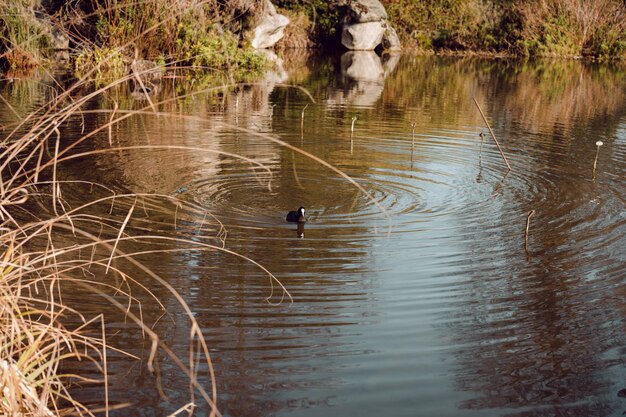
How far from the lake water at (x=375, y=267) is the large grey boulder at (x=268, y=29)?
14043 mm

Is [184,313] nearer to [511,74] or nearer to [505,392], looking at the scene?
[505,392]

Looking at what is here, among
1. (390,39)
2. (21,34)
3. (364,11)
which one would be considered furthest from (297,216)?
(390,39)

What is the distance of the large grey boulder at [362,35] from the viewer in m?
29.1

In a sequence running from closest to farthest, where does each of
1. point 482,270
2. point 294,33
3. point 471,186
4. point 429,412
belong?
point 429,412 → point 482,270 → point 471,186 → point 294,33

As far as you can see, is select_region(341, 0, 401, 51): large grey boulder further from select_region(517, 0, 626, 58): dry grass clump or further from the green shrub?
the green shrub

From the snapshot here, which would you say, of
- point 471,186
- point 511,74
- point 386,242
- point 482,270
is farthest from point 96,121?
point 511,74

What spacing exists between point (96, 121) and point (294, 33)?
61.8 ft

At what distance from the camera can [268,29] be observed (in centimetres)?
2575

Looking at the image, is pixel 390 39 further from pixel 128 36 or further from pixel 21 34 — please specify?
pixel 21 34

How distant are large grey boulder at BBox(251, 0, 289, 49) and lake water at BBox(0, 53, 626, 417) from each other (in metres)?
14.0

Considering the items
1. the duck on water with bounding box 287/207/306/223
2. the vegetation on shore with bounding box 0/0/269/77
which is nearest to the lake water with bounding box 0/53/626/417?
the duck on water with bounding box 287/207/306/223

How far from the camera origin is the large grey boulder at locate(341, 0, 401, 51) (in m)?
29.0

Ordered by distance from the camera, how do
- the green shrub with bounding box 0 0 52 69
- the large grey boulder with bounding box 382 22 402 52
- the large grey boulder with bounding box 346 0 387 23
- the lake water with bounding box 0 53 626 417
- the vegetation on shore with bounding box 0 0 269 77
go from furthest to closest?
the large grey boulder with bounding box 382 22 402 52
the large grey boulder with bounding box 346 0 387 23
the vegetation on shore with bounding box 0 0 269 77
the green shrub with bounding box 0 0 52 69
the lake water with bounding box 0 53 626 417

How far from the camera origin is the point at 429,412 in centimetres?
365
